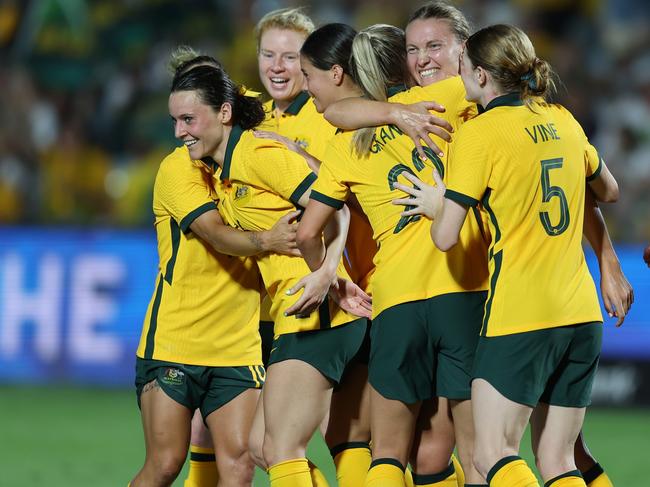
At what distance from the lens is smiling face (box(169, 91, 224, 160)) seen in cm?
478

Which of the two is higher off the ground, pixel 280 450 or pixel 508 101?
pixel 508 101

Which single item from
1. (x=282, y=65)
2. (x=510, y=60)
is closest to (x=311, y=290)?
(x=510, y=60)

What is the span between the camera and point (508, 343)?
401 cm

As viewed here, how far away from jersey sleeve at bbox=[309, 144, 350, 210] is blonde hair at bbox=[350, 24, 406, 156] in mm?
100

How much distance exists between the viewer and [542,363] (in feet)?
13.1

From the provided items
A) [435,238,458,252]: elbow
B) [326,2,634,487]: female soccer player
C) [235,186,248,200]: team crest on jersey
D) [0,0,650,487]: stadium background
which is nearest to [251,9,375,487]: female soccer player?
[235,186,248,200]: team crest on jersey

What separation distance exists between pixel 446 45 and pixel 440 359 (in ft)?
4.19

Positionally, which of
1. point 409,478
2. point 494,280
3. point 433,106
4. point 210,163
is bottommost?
point 409,478

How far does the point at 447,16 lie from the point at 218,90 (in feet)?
3.22

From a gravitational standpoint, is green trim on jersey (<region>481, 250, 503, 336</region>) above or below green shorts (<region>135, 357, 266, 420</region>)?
above

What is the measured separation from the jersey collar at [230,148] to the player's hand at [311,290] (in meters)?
0.61

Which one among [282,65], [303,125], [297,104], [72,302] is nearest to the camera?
[303,125]

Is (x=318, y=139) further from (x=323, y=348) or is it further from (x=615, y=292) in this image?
(x=615, y=292)

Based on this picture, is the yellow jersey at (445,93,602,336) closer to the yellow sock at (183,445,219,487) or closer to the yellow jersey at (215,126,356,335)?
the yellow jersey at (215,126,356,335)
